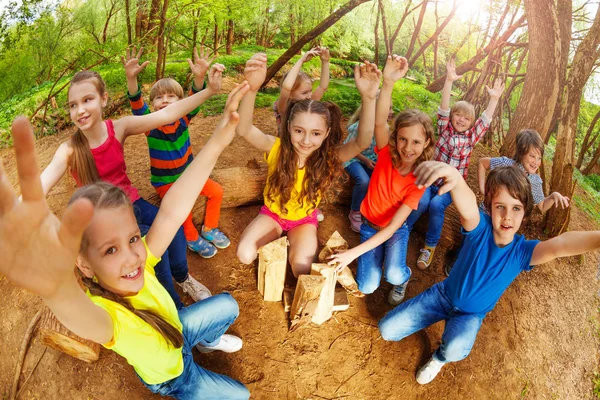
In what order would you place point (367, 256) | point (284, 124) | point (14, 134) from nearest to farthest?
1. point (14, 134)
2. point (284, 124)
3. point (367, 256)

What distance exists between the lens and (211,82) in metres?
2.28

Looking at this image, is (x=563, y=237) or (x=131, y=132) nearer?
(x=563, y=237)

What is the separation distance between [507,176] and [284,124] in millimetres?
1618

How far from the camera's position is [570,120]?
145 inches

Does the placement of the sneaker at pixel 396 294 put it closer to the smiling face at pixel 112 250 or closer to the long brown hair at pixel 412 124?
the long brown hair at pixel 412 124

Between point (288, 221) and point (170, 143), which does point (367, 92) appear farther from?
point (170, 143)

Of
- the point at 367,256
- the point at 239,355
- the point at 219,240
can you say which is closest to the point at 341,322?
the point at 367,256

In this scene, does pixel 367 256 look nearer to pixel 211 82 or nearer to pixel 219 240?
pixel 219 240

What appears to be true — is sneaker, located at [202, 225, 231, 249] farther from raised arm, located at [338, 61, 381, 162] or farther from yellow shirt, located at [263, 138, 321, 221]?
raised arm, located at [338, 61, 381, 162]

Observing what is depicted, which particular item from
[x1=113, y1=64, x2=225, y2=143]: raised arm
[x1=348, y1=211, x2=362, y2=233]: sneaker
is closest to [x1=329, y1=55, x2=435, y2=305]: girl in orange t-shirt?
[x1=348, y1=211, x2=362, y2=233]: sneaker

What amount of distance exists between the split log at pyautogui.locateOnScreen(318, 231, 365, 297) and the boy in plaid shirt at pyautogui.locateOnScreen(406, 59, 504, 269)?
0.89 meters

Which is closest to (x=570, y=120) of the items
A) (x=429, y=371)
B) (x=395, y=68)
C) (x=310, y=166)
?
(x=395, y=68)

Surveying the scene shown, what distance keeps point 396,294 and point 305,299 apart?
40.1 inches

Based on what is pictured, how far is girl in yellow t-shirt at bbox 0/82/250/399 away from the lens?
0.83 meters
